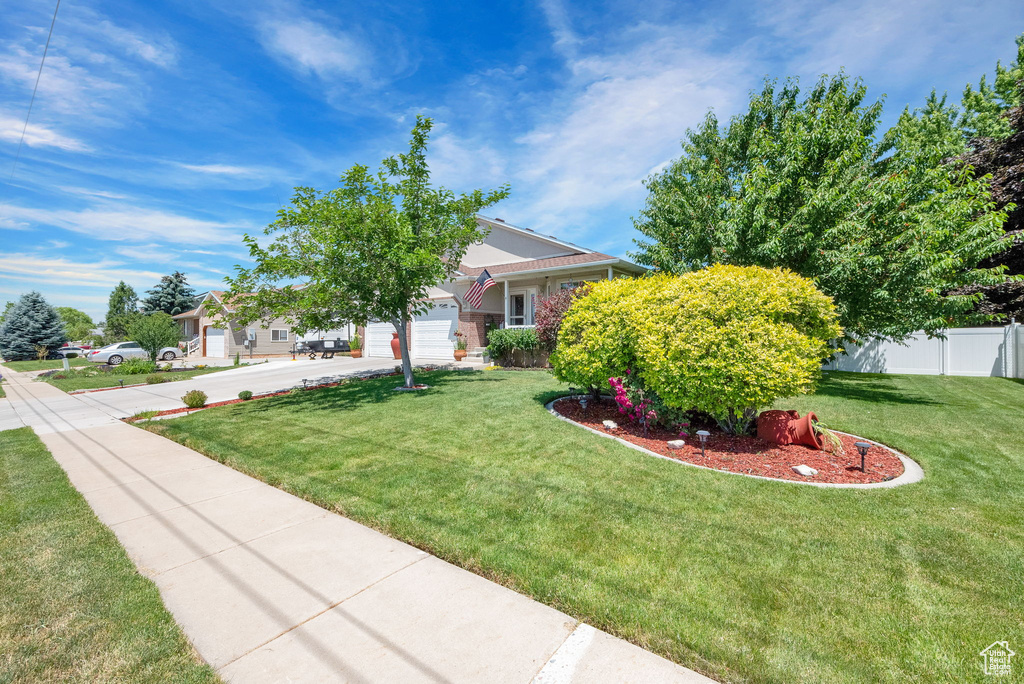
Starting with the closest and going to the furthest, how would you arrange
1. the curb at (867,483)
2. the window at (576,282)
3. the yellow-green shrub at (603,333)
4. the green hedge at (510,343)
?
the curb at (867,483), the yellow-green shrub at (603,333), the green hedge at (510,343), the window at (576,282)

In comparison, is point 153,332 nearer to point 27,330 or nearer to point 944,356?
point 27,330

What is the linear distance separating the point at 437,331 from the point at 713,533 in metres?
17.3

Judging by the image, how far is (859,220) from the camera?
10.0 metres

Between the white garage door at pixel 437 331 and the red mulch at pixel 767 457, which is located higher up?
the white garage door at pixel 437 331

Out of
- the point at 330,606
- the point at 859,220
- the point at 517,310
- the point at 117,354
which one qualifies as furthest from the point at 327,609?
the point at 117,354

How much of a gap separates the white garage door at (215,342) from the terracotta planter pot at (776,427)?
35508 mm

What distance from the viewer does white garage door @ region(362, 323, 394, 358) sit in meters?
21.9

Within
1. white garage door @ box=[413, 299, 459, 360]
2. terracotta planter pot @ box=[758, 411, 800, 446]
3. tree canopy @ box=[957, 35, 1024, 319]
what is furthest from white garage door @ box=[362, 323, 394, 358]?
tree canopy @ box=[957, 35, 1024, 319]

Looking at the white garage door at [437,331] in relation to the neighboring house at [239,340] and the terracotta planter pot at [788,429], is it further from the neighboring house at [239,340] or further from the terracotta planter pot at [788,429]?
the terracotta planter pot at [788,429]

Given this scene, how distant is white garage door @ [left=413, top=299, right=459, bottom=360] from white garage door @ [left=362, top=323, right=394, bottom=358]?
206 cm

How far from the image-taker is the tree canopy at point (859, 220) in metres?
9.30

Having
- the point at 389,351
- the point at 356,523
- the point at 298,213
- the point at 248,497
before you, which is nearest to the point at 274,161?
the point at 298,213

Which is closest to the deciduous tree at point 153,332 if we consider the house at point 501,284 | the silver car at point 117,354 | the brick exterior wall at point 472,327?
the silver car at point 117,354

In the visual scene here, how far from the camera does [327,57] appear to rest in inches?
378
